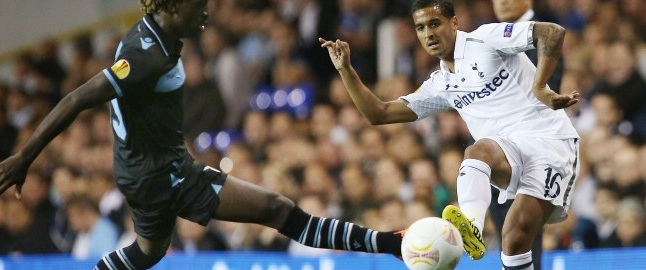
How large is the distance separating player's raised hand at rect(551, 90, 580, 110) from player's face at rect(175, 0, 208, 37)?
1.86m

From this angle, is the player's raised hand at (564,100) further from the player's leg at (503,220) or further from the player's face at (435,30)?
the player's leg at (503,220)

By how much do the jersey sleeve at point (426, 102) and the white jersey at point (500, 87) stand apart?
247mm

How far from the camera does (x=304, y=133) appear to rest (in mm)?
12039

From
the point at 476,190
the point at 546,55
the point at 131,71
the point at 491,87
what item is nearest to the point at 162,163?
the point at 131,71

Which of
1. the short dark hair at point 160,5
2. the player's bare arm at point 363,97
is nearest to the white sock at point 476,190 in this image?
the player's bare arm at point 363,97

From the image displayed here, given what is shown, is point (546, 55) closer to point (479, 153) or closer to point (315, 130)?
point (479, 153)

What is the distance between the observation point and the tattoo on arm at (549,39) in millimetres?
5895

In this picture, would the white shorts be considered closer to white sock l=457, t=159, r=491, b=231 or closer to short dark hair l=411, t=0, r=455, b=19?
white sock l=457, t=159, r=491, b=231

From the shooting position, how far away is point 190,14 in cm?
595

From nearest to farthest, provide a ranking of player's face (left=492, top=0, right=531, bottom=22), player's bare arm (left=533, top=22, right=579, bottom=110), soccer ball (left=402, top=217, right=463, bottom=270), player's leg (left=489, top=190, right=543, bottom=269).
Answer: soccer ball (left=402, top=217, right=463, bottom=270), player's bare arm (left=533, top=22, right=579, bottom=110), player's leg (left=489, top=190, right=543, bottom=269), player's face (left=492, top=0, right=531, bottom=22)

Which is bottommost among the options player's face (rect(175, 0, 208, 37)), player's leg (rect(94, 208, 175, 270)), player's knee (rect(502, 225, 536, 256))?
player's knee (rect(502, 225, 536, 256))

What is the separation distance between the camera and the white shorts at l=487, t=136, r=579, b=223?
6.02 metres

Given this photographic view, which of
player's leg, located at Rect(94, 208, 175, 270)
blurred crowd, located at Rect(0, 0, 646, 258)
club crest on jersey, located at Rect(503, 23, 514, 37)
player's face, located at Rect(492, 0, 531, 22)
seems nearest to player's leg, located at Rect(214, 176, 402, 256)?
player's leg, located at Rect(94, 208, 175, 270)

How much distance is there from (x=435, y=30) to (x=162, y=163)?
163cm
